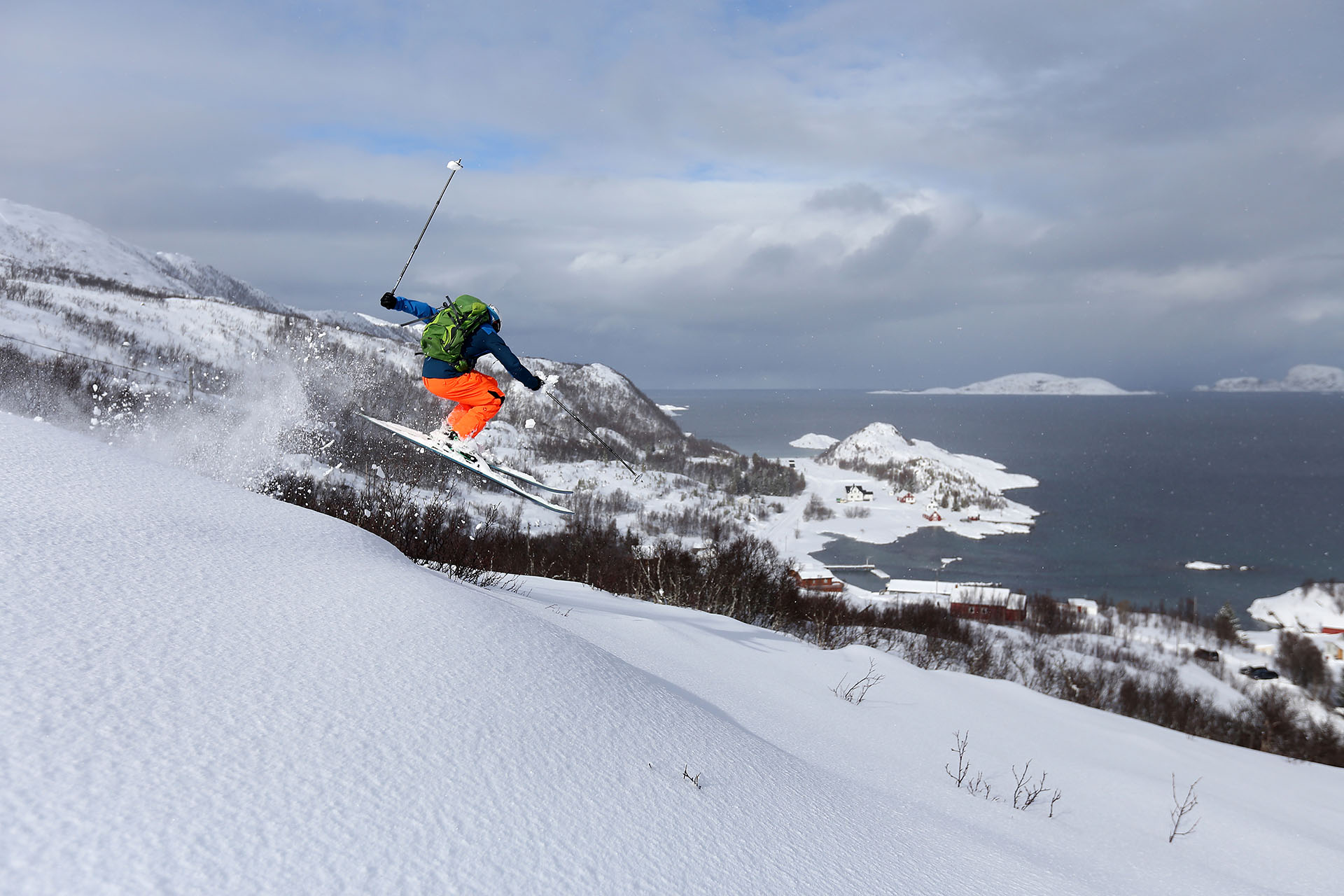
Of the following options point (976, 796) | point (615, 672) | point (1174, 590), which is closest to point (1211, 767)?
point (976, 796)

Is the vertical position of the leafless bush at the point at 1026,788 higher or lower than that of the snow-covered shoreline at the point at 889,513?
lower

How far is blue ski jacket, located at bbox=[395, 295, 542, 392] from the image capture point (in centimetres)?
804

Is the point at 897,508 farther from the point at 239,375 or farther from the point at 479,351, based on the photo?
the point at 479,351

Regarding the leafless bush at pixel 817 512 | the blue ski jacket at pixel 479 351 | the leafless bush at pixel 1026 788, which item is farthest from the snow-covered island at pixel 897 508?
the blue ski jacket at pixel 479 351

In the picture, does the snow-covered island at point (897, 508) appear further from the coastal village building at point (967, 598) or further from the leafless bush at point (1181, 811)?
the leafless bush at point (1181, 811)

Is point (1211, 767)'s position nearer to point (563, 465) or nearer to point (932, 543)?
point (563, 465)

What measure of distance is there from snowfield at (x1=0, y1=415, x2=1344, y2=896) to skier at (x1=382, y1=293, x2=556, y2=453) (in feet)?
8.05

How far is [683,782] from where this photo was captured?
3537 millimetres

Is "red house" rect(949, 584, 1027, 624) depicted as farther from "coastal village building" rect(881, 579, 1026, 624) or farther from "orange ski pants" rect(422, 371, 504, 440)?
"orange ski pants" rect(422, 371, 504, 440)

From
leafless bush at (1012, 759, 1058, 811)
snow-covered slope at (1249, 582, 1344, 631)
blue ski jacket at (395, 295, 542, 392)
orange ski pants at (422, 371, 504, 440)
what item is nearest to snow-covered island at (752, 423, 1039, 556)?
snow-covered slope at (1249, 582, 1344, 631)

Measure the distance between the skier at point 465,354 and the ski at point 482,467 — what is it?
107 cm

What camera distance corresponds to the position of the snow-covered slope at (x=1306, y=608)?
293ft

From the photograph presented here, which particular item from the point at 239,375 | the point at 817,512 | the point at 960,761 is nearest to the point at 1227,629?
the point at 817,512

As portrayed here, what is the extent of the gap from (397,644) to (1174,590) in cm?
13672
